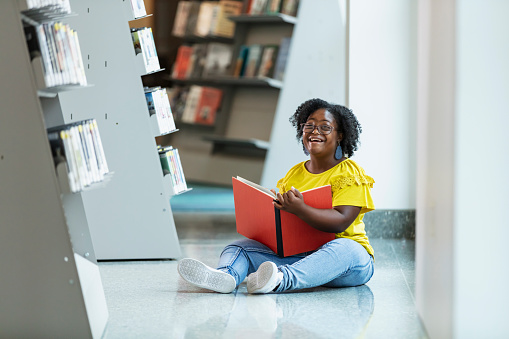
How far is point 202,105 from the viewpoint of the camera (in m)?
7.08

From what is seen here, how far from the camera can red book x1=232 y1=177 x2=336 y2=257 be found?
268cm

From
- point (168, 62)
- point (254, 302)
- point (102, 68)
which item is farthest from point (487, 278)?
point (168, 62)

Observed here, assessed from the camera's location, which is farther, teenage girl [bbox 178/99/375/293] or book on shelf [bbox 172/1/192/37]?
book on shelf [bbox 172/1/192/37]

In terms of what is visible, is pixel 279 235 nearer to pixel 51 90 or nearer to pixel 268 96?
pixel 51 90

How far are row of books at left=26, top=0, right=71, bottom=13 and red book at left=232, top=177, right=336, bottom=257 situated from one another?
1050 mm

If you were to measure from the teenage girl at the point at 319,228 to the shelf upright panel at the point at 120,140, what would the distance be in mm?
689

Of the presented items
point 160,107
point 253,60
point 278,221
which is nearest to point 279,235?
point 278,221

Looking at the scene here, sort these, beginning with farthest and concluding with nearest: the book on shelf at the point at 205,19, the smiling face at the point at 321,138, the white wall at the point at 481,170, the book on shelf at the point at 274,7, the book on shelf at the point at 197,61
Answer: the book on shelf at the point at 197,61 < the book on shelf at the point at 205,19 < the book on shelf at the point at 274,7 < the smiling face at the point at 321,138 < the white wall at the point at 481,170

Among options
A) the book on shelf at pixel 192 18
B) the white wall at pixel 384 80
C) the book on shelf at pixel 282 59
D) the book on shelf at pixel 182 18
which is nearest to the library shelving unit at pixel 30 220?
the white wall at pixel 384 80

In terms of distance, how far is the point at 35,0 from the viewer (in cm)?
188

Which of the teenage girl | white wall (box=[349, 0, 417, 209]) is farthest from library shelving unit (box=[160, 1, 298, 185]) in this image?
the teenage girl

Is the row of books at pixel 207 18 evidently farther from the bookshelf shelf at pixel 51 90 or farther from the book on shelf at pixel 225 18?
the bookshelf shelf at pixel 51 90

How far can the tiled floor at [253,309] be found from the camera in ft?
7.22

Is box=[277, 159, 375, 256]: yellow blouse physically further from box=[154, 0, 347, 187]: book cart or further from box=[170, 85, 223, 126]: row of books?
box=[170, 85, 223, 126]: row of books
